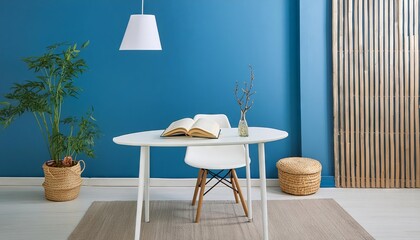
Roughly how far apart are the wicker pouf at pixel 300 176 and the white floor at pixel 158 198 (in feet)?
0.26

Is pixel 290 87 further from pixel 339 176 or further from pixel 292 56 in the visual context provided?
pixel 339 176

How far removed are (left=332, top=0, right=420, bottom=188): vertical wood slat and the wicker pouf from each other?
364 mm

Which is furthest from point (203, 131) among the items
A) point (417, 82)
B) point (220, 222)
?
point (417, 82)

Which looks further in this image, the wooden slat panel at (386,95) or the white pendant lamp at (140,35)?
the wooden slat panel at (386,95)

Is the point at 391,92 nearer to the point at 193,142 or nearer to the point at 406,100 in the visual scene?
the point at 406,100

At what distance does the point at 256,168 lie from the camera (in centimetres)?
469

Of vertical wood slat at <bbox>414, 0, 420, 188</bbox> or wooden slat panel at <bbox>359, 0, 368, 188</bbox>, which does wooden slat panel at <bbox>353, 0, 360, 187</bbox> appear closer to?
wooden slat panel at <bbox>359, 0, 368, 188</bbox>

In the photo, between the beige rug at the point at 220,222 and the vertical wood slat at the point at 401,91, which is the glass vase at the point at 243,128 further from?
the vertical wood slat at the point at 401,91

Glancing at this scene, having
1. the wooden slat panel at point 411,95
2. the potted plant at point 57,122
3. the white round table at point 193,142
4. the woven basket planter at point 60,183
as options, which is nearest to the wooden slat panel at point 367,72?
the wooden slat panel at point 411,95

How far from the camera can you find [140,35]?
11.3 ft

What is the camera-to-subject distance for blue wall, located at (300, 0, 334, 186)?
14.8ft

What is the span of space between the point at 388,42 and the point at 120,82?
2.52 metres

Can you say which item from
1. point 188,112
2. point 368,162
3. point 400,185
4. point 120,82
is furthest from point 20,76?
point 400,185

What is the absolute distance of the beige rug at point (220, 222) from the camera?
132 inches
